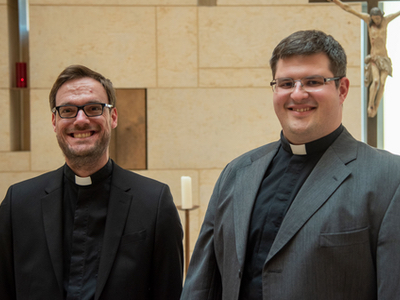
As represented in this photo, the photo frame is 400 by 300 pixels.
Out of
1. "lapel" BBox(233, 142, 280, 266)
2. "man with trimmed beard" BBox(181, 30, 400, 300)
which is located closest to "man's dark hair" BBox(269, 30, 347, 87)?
"man with trimmed beard" BBox(181, 30, 400, 300)

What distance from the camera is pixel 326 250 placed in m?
1.42

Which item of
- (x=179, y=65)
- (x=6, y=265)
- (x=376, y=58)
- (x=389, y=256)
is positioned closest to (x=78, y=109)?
(x=6, y=265)

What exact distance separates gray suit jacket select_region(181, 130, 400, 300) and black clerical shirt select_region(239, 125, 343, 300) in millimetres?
44

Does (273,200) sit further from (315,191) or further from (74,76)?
(74,76)

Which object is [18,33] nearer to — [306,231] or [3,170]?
[3,170]

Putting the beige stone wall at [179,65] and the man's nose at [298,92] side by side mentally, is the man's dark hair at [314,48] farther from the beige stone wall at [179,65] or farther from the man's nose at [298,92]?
the beige stone wall at [179,65]

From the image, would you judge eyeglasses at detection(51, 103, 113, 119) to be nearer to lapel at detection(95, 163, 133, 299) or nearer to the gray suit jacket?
lapel at detection(95, 163, 133, 299)

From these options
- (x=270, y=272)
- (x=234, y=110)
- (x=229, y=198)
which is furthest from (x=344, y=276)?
(x=234, y=110)

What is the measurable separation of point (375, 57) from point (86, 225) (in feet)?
13.1

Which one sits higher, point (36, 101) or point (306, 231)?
point (36, 101)

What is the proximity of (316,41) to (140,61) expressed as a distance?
11.1 feet

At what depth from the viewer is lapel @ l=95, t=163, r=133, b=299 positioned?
1.82 m

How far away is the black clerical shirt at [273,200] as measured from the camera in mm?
1589

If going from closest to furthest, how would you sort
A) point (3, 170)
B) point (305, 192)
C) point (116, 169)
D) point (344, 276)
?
Result: point (344, 276)
point (305, 192)
point (116, 169)
point (3, 170)
